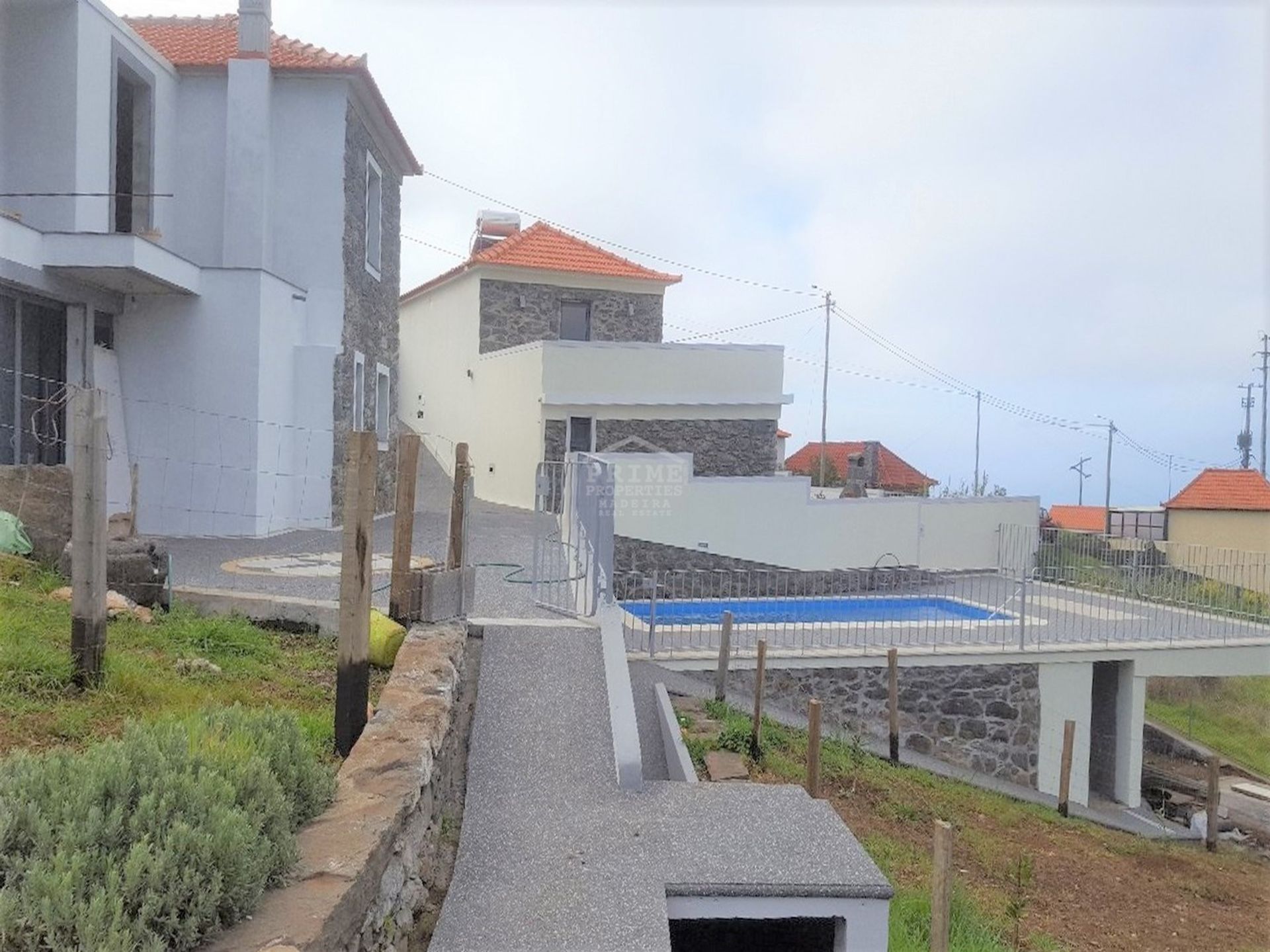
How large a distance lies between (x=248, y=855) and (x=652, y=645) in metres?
8.32

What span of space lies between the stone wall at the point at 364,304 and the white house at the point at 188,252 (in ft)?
0.28

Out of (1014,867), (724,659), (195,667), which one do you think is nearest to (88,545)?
(195,667)

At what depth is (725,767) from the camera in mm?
8188

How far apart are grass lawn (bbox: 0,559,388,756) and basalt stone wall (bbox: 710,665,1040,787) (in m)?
7.22

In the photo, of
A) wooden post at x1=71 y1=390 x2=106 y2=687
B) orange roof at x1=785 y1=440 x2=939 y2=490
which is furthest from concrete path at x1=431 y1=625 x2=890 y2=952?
orange roof at x1=785 y1=440 x2=939 y2=490

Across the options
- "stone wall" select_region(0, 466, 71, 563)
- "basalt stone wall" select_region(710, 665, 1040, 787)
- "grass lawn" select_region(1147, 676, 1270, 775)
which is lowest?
"grass lawn" select_region(1147, 676, 1270, 775)

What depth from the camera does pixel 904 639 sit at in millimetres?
12188

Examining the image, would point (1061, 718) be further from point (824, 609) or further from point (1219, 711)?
point (1219, 711)

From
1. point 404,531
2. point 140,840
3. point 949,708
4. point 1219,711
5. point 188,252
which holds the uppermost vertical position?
point 188,252

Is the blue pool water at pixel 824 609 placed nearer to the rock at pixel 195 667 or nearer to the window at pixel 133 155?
the rock at pixel 195 667

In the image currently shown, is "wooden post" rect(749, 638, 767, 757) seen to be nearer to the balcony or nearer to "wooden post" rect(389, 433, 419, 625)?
"wooden post" rect(389, 433, 419, 625)

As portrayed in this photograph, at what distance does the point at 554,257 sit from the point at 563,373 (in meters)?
5.84

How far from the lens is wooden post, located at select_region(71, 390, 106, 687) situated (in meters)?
4.57

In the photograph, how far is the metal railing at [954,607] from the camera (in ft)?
39.6
